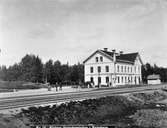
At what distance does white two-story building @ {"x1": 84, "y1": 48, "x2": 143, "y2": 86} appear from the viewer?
196 ft

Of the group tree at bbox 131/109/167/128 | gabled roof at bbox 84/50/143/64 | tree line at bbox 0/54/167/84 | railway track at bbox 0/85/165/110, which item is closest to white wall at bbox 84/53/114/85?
gabled roof at bbox 84/50/143/64

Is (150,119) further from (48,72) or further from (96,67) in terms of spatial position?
(48,72)

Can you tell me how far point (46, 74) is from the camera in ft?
238

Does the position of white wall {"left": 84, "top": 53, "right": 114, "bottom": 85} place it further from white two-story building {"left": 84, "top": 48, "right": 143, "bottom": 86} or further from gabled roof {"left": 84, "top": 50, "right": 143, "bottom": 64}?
gabled roof {"left": 84, "top": 50, "right": 143, "bottom": 64}

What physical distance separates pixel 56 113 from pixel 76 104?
12.4 ft

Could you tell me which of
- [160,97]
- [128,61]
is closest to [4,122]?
[160,97]

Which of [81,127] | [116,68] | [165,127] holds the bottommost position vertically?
[165,127]

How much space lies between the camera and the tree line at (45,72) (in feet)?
242

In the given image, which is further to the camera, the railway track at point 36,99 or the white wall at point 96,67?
the white wall at point 96,67

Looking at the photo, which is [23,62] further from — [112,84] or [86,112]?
[86,112]

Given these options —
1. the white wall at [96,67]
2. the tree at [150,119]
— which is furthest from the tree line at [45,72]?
the tree at [150,119]

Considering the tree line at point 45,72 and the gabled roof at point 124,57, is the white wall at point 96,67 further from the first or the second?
the tree line at point 45,72

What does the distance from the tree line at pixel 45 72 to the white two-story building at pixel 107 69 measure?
726 centimetres

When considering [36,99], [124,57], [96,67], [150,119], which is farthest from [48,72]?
[150,119]
